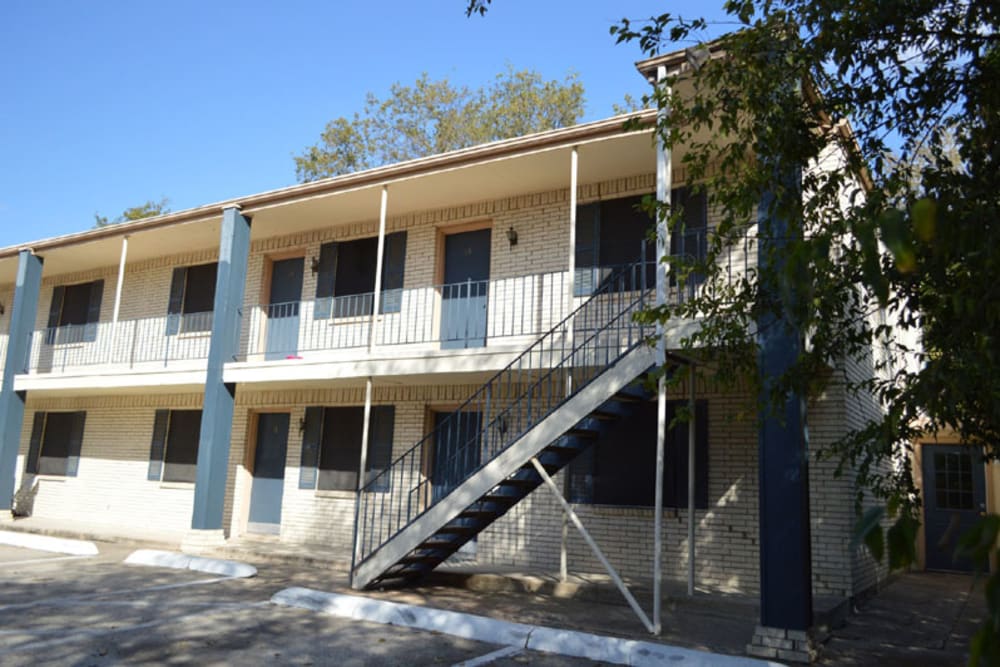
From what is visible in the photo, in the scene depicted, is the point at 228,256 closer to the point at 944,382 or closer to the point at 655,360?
the point at 655,360

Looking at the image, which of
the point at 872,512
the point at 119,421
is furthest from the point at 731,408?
the point at 119,421

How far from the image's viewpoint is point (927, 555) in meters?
14.4

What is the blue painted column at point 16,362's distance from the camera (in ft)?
52.9

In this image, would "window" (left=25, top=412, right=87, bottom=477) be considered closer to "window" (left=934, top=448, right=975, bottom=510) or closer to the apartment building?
the apartment building

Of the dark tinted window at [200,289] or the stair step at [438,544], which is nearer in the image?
the stair step at [438,544]

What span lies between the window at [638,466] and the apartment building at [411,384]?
0.03 metres

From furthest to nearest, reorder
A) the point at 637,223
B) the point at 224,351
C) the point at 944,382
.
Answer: the point at 224,351, the point at 637,223, the point at 944,382

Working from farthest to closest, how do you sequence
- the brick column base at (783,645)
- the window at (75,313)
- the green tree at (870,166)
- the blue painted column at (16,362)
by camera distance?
1. the window at (75,313)
2. the blue painted column at (16,362)
3. the brick column base at (783,645)
4. the green tree at (870,166)

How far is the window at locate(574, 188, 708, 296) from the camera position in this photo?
36.1ft

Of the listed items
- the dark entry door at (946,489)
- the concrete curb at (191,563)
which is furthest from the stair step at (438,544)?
the dark entry door at (946,489)

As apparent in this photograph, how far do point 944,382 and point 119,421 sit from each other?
54.3 feet

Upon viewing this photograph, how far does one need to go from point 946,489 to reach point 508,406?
9031 mm

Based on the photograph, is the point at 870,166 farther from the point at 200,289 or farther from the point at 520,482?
the point at 200,289

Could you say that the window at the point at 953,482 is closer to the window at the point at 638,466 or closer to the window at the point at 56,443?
the window at the point at 638,466
